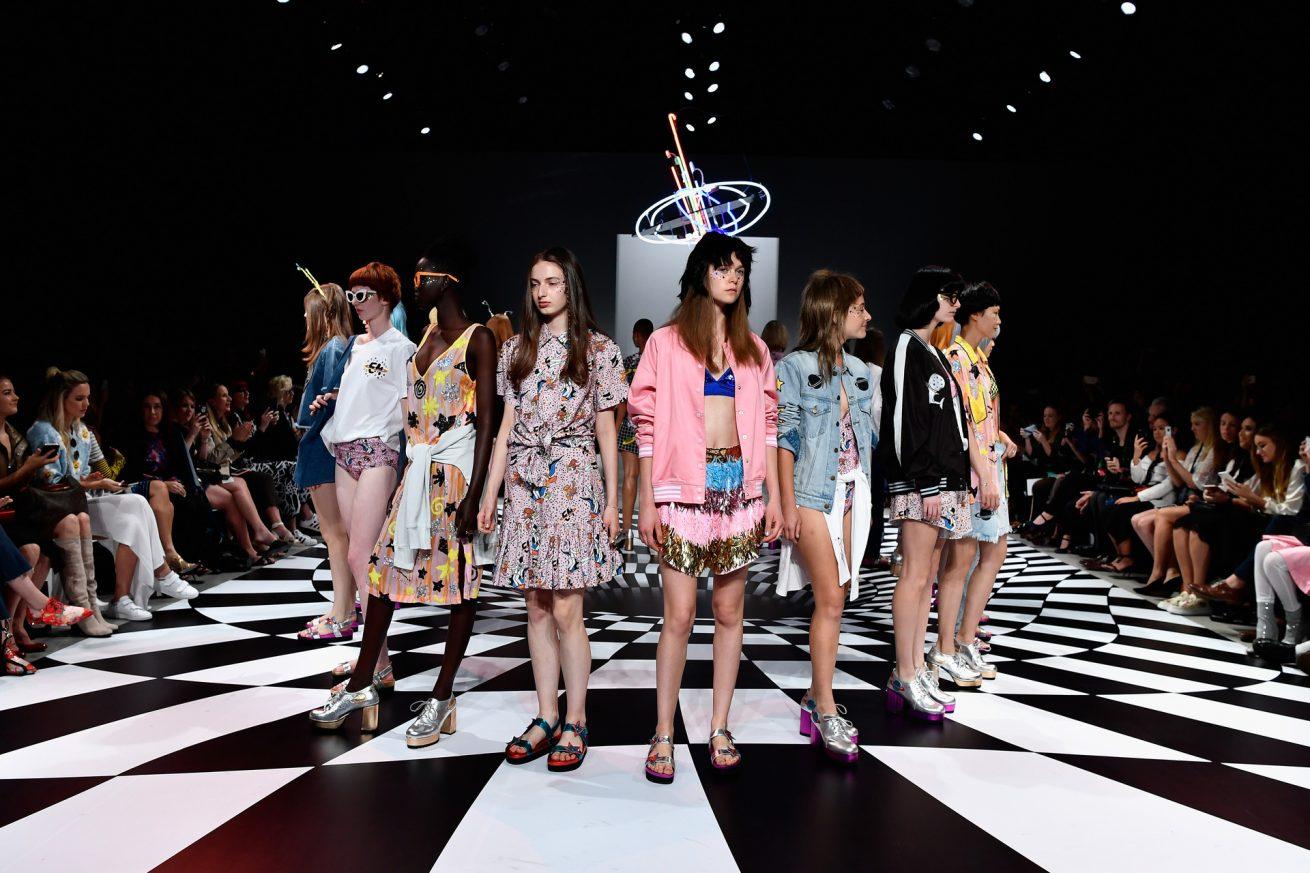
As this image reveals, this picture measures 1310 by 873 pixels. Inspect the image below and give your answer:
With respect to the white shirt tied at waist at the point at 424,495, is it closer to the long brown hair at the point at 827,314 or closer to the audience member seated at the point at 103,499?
the long brown hair at the point at 827,314

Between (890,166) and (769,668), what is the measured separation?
8.17 metres

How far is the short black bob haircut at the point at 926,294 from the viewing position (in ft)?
9.01

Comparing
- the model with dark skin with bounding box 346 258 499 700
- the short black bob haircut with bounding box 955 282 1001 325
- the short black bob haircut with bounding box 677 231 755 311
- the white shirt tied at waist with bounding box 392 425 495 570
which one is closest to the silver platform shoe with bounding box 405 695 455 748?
the model with dark skin with bounding box 346 258 499 700

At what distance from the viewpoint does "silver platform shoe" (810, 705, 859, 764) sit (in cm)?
224

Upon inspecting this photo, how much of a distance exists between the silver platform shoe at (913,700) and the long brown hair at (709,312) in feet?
3.87

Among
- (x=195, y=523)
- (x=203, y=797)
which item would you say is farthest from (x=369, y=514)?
(x=195, y=523)

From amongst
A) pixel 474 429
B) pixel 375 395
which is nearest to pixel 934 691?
pixel 474 429

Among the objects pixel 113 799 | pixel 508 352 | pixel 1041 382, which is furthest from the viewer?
pixel 1041 382

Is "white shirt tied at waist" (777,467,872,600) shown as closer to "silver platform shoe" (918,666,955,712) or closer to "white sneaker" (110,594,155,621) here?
"silver platform shoe" (918,666,955,712)

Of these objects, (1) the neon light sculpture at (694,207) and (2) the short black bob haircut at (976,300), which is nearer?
(2) the short black bob haircut at (976,300)

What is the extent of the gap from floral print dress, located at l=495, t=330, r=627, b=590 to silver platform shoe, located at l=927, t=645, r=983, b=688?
1370mm

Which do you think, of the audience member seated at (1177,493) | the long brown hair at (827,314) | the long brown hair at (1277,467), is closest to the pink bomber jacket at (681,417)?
the long brown hair at (827,314)

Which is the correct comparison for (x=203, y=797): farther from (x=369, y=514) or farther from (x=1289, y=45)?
(x=1289, y=45)

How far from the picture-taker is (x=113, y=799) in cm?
195
